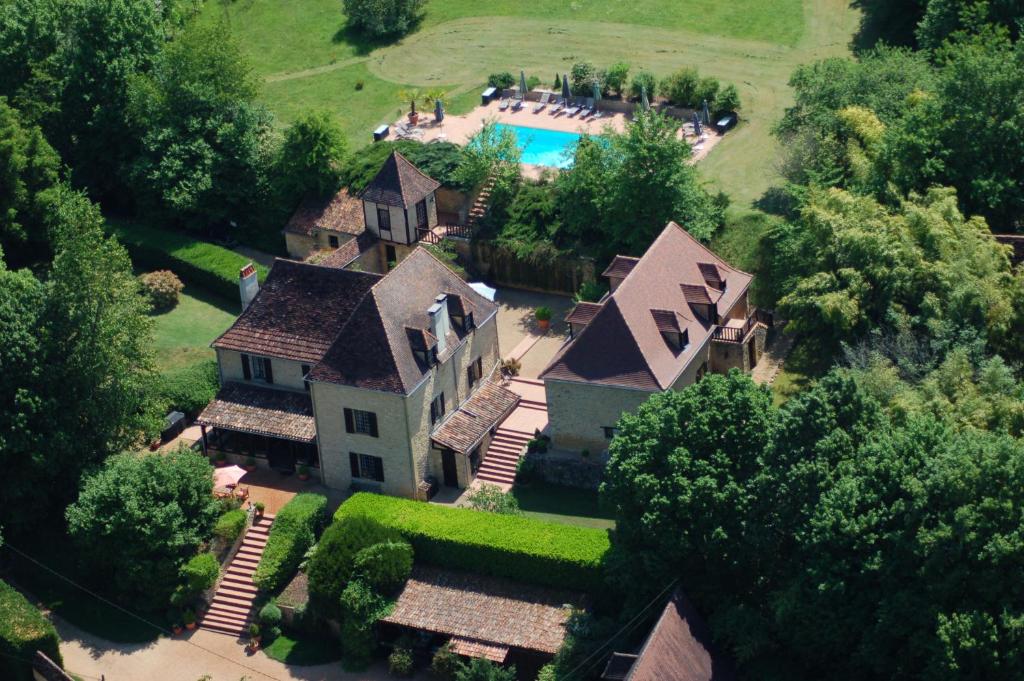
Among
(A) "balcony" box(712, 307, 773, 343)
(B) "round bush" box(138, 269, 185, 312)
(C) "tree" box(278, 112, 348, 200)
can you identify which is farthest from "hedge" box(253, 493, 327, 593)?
(C) "tree" box(278, 112, 348, 200)

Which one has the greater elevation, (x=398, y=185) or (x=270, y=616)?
(x=398, y=185)

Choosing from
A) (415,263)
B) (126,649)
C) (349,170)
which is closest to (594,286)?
(415,263)

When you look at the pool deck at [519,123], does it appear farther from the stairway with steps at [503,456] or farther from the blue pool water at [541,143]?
the stairway with steps at [503,456]

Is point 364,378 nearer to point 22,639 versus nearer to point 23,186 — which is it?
point 22,639

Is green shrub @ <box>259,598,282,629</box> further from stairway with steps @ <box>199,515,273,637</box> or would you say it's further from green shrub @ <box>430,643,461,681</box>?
green shrub @ <box>430,643,461,681</box>

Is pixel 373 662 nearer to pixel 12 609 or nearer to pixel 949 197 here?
pixel 12 609

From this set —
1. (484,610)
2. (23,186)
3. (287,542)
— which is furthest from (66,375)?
(484,610)
